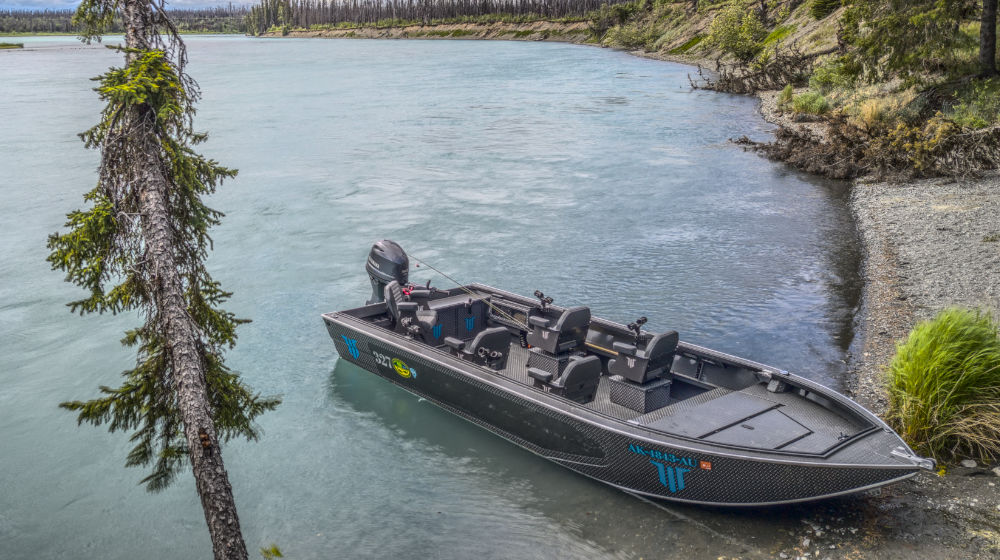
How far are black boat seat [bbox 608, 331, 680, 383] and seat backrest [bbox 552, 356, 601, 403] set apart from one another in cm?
36

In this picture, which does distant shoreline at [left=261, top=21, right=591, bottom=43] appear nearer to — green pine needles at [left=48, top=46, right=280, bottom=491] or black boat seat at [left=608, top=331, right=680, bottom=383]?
black boat seat at [left=608, top=331, right=680, bottom=383]

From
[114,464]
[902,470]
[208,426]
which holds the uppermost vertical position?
[208,426]

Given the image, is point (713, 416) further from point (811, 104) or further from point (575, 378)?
point (811, 104)

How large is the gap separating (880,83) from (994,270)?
17.9 metres

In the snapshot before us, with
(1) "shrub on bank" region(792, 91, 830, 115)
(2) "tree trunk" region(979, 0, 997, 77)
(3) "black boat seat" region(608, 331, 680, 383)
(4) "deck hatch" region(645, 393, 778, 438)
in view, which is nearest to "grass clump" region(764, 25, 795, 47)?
(1) "shrub on bank" region(792, 91, 830, 115)

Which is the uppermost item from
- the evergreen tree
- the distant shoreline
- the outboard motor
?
the distant shoreline

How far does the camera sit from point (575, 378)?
29.9 feet

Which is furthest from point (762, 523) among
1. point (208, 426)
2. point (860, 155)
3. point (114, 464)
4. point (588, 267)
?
point (860, 155)

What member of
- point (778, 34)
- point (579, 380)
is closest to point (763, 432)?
point (579, 380)

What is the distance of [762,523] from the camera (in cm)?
801

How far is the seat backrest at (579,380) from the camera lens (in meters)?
9.06

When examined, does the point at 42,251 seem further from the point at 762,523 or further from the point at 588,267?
the point at 762,523

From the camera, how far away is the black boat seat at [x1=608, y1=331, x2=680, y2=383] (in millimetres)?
9281

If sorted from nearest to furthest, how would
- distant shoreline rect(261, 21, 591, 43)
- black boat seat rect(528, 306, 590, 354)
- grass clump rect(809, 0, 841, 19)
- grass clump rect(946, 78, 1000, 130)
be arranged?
1. black boat seat rect(528, 306, 590, 354)
2. grass clump rect(946, 78, 1000, 130)
3. grass clump rect(809, 0, 841, 19)
4. distant shoreline rect(261, 21, 591, 43)
